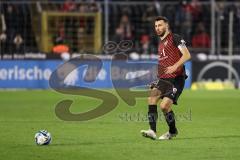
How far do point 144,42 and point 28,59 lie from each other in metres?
5.49

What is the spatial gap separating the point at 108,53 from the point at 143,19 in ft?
12.5

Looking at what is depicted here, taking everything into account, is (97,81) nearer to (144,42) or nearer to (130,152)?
(144,42)

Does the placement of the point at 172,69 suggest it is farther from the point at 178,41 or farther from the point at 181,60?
the point at 178,41

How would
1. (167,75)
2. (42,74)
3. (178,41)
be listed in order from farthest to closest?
(42,74) < (167,75) < (178,41)

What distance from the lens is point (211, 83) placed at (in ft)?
102

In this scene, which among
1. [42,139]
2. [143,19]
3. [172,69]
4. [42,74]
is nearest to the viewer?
[42,139]

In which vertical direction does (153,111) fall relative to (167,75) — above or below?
below

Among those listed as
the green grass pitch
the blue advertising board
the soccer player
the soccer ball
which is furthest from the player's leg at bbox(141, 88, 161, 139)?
the blue advertising board

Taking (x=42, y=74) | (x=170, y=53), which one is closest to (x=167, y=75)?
(x=170, y=53)

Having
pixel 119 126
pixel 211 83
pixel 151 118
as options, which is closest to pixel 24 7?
pixel 211 83

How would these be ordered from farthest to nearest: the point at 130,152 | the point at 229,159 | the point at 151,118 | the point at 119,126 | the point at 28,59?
the point at 28,59
the point at 119,126
the point at 151,118
the point at 130,152
the point at 229,159

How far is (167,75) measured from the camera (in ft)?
45.1

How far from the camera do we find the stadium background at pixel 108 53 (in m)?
17.9

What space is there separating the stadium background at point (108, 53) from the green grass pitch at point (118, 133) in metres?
0.03
